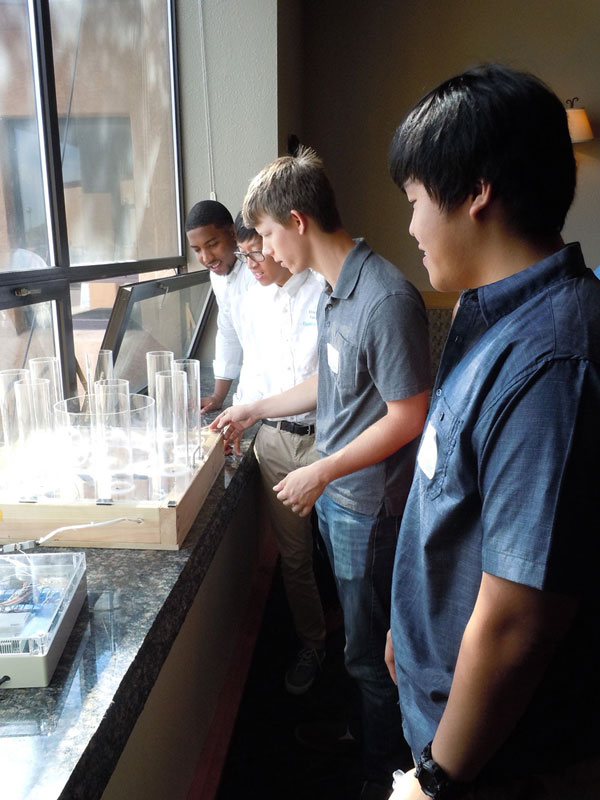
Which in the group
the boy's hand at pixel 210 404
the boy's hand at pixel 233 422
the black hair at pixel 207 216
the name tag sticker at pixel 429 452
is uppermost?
the black hair at pixel 207 216

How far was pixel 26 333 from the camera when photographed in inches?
64.7

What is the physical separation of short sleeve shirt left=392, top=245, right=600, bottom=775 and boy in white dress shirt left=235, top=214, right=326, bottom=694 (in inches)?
42.6

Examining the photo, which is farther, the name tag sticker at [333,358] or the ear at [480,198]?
the name tag sticker at [333,358]

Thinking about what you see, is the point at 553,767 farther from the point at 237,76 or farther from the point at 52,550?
the point at 237,76

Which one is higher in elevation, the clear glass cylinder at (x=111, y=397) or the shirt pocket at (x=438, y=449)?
the shirt pocket at (x=438, y=449)

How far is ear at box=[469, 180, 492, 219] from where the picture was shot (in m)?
0.68

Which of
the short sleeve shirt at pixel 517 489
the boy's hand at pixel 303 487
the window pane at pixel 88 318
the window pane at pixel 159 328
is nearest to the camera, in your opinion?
the short sleeve shirt at pixel 517 489

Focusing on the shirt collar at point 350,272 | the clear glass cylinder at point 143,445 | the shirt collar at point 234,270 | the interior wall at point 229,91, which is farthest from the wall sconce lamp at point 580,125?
the clear glass cylinder at point 143,445

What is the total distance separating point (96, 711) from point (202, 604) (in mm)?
1134

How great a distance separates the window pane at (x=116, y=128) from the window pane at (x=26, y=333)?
0.87 ft

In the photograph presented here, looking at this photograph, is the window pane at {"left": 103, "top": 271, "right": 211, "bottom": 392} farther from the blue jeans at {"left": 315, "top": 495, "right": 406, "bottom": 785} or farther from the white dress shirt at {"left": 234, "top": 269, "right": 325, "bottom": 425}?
the blue jeans at {"left": 315, "top": 495, "right": 406, "bottom": 785}

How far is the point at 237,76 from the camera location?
2.67m

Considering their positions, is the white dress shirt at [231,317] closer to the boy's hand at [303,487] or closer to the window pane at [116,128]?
the window pane at [116,128]

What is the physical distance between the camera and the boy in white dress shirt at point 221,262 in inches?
82.7
